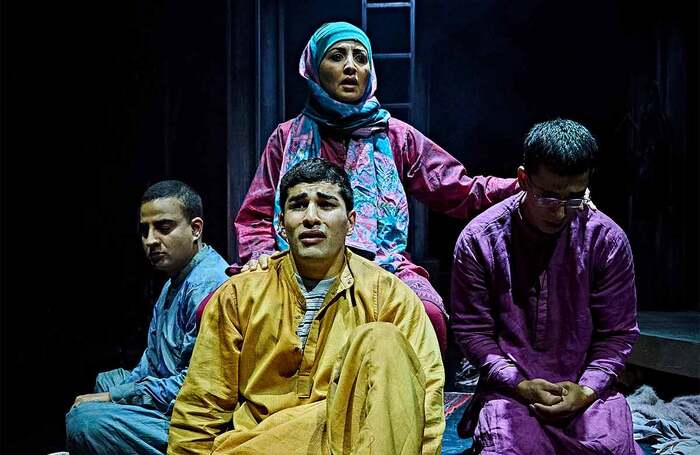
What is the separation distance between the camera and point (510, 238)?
9.49 ft

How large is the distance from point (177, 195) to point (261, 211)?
15.9 inches

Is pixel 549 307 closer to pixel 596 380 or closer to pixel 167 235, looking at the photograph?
pixel 596 380

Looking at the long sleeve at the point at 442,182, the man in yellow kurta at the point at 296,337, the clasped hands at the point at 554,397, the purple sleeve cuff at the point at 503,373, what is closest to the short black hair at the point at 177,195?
the man in yellow kurta at the point at 296,337

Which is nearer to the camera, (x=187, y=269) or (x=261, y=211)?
(x=187, y=269)

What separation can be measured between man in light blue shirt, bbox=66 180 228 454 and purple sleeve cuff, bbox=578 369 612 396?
5.04 feet

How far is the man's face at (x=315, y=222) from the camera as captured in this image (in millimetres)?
2621

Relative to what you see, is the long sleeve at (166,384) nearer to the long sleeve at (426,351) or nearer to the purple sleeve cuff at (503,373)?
the long sleeve at (426,351)

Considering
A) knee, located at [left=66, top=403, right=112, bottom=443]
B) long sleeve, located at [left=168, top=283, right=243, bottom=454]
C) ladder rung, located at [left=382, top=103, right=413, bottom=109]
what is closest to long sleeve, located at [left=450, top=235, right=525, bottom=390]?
long sleeve, located at [left=168, top=283, right=243, bottom=454]

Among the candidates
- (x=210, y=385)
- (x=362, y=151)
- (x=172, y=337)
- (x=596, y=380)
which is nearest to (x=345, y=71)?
(x=362, y=151)

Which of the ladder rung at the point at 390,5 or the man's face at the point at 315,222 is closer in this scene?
the man's face at the point at 315,222

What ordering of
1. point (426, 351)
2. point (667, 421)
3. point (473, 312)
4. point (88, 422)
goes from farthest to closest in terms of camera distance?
point (667, 421) < point (88, 422) < point (473, 312) < point (426, 351)

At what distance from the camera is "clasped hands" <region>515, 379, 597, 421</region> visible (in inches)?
104

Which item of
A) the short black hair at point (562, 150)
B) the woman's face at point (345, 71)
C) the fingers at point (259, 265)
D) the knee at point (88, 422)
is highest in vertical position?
the woman's face at point (345, 71)

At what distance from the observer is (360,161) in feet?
11.5
